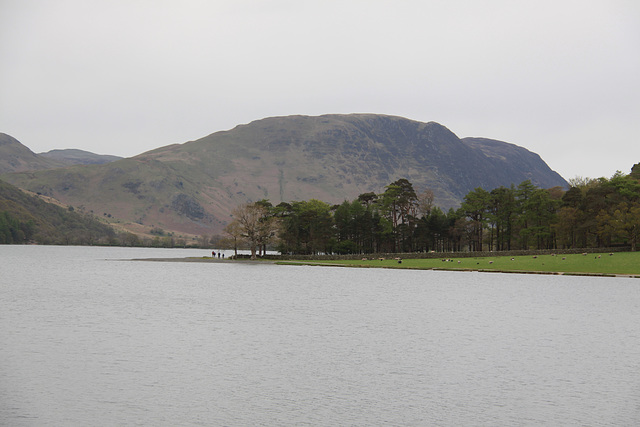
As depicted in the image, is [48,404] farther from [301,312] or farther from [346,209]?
[346,209]

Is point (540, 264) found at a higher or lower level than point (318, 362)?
higher

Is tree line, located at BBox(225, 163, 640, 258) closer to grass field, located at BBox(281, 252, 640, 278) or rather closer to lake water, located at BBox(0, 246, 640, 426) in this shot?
grass field, located at BBox(281, 252, 640, 278)

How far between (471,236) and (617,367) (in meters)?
147

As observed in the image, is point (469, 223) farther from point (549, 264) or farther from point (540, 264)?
point (549, 264)

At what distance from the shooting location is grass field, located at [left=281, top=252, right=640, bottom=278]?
9979 centimetres

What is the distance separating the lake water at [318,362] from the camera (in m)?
21.3

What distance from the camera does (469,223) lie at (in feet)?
533

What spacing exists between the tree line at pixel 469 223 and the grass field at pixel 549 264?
560 inches

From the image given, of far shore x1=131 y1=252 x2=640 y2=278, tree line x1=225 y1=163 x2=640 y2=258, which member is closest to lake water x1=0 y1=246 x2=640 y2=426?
far shore x1=131 y1=252 x2=640 y2=278

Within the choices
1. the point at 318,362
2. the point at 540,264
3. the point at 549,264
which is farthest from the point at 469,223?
the point at 318,362

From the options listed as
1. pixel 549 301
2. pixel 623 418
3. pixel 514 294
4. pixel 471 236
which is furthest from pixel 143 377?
pixel 471 236

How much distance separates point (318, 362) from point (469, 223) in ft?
458

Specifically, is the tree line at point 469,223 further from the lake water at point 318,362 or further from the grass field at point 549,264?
the lake water at point 318,362

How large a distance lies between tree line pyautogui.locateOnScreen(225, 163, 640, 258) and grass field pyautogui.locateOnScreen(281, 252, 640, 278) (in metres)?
14.2
